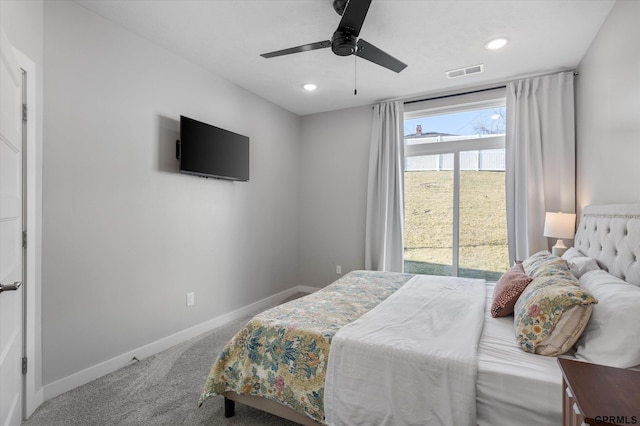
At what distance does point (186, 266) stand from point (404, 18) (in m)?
2.89

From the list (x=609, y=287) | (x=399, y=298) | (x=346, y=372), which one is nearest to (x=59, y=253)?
(x=346, y=372)

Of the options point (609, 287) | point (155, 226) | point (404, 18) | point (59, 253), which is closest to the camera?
point (609, 287)

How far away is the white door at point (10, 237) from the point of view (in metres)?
1.43

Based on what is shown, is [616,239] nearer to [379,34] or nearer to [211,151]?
[379,34]

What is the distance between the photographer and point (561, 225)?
299 cm

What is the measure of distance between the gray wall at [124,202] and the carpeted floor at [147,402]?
21 centimetres

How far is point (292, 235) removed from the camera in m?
4.84

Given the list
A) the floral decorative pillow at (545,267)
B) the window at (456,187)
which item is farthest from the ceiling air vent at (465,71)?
the floral decorative pillow at (545,267)

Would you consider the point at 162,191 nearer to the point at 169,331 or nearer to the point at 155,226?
the point at 155,226

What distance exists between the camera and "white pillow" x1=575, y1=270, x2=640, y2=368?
122cm

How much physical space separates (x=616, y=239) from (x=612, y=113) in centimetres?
104

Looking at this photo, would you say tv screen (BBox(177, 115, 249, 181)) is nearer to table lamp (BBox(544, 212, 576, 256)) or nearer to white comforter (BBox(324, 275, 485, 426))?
white comforter (BBox(324, 275, 485, 426))

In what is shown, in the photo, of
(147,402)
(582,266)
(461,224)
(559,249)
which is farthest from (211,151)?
(559,249)

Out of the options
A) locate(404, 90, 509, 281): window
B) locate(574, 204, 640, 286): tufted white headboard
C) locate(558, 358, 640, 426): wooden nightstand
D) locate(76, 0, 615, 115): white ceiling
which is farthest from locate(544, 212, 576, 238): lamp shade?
locate(558, 358, 640, 426): wooden nightstand
